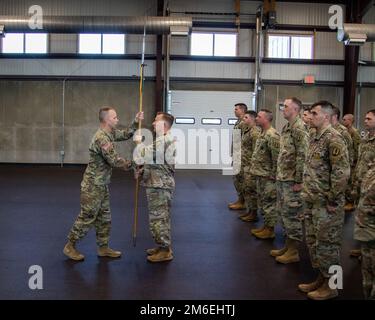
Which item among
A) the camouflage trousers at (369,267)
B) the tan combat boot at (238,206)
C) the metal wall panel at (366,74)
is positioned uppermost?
the metal wall panel at (366,74)

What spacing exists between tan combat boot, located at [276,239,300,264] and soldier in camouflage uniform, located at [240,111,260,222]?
1.81 m

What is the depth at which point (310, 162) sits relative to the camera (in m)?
3.97

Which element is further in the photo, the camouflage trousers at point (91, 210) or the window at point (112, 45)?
the window at point (112, 45)

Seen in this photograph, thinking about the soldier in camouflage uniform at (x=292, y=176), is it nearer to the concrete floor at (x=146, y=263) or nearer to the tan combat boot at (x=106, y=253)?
the concrete floor at (x=146, y=263)

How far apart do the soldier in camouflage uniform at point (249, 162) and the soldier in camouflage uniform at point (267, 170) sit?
76 centimetres

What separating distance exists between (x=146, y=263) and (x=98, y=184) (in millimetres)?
1023

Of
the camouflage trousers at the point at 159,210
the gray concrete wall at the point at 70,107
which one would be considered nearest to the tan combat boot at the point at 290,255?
the camouflage trousers at the point at 159,210

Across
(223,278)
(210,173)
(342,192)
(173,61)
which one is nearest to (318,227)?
(342,192)

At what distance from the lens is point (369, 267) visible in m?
3.29

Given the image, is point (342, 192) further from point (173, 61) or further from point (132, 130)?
point (173, 61)

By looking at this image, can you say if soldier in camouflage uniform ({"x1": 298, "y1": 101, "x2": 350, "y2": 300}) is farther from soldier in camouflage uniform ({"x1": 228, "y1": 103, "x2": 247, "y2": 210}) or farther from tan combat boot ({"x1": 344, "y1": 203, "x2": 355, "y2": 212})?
tan combat boot ({"x1": 344, "y1": 203, "x2": 355, "y2": 212})

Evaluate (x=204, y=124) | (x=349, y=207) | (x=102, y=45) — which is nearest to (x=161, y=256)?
(x=349, y=207)

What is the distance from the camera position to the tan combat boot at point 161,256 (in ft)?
16.1

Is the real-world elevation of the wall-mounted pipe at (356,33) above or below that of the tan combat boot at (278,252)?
above
